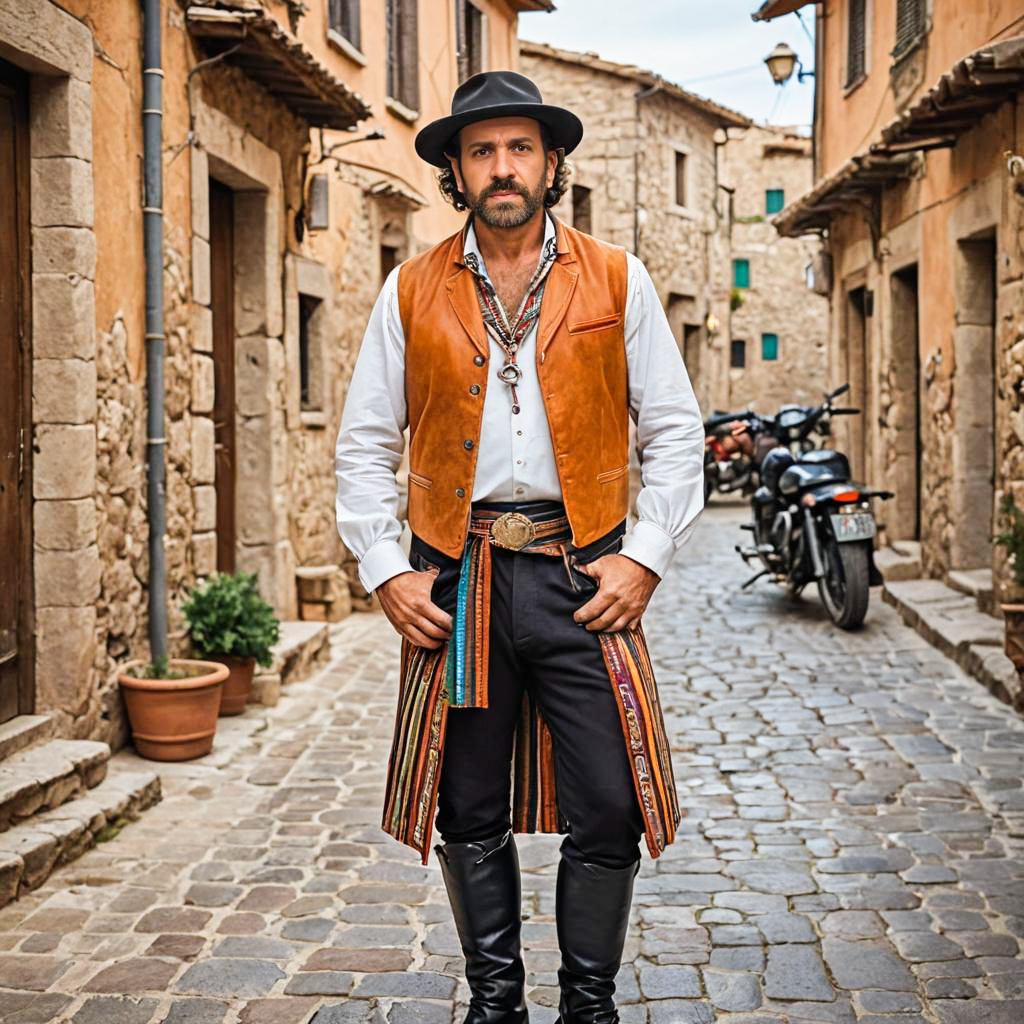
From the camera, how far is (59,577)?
17.0 feet

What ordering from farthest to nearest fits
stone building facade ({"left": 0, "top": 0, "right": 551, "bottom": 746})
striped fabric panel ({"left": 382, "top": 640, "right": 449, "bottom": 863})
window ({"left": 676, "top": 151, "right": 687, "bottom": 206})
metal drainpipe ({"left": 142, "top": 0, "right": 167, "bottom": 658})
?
window ({"left": 676, "top": 151, "right": 687, "bottom": 206}) < metal drainpipe ({"left": 142, "top": 0, "right": 167, "bottom": 658}) < stone building facade ({"left": 0, "top": 0, "right": 551, "bottom": 746}) < striped fabric panel ({"left": 382, "top": 640, "right": 449, "bottom": 863})

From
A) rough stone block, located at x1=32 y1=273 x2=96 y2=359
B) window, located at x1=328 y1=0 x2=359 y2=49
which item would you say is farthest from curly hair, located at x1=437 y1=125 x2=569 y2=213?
window, located at x1=328 y1=0 x2=359 y2=49

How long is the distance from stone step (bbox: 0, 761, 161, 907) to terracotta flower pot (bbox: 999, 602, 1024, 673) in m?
3.41

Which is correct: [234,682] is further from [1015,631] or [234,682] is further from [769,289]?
[769,289]

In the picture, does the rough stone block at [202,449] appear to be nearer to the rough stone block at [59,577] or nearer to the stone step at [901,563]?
the rough stone block at [59,577]

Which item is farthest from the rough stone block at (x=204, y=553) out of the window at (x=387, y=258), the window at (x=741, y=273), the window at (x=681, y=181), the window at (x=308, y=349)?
the window at (x=741, y=273)

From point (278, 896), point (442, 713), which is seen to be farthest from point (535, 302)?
point (278, 896)

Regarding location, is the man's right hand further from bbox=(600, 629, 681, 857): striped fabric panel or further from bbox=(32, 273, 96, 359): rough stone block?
bbox=(32, 273, 96, 359): rough stone block

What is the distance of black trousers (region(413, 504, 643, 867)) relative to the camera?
2760 mm

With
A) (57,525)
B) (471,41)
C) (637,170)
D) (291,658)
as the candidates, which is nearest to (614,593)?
(57,525)

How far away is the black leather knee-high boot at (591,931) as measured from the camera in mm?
2771

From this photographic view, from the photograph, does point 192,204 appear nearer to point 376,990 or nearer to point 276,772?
point 276,772

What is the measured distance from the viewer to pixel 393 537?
2.88 meters

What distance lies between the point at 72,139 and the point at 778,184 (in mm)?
30955
